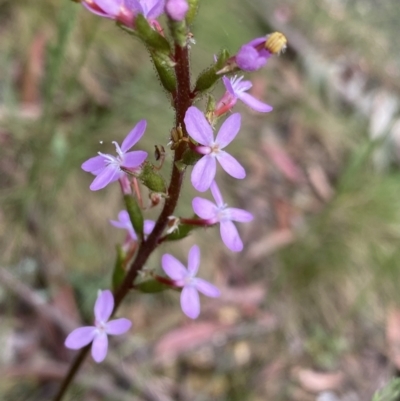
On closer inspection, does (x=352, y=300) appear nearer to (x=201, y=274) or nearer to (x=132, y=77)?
(x=201, y=274)

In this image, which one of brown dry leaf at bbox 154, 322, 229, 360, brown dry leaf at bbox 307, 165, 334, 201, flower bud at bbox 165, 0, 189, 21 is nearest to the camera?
flower bud at bbox 165, 0, 189, 21

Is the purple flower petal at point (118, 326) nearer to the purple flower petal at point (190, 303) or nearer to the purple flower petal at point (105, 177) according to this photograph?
the purple flower petal at point (190, 303)

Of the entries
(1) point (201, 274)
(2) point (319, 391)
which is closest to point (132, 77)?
(1) point (201, 274)

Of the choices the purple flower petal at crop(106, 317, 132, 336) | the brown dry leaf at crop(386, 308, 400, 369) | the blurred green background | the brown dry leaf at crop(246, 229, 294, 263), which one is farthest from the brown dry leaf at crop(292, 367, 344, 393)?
the purple flower petal at crop(106, 317, 132, 336)

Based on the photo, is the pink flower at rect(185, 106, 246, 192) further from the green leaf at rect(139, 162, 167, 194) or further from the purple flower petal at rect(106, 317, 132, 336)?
the purple flower petal at rect(106, 317, 132, 336)

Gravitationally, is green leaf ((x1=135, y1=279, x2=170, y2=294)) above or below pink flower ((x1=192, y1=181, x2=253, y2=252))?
below

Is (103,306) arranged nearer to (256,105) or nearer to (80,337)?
(80,337)


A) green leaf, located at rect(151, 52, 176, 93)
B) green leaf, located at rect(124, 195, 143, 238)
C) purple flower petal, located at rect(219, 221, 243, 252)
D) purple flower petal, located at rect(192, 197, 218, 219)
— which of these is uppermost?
green leaf, located at rect(151, 52, 176, 93)
